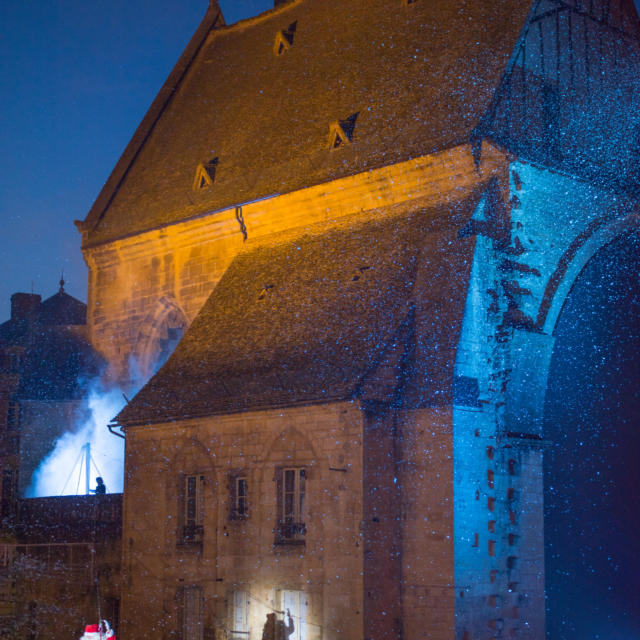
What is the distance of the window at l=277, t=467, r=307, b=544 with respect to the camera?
19.9 meters

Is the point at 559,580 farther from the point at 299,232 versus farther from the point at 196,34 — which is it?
the point at 196,34

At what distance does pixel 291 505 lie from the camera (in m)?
20.2

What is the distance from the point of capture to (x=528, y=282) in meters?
20.5

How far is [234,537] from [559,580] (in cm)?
624

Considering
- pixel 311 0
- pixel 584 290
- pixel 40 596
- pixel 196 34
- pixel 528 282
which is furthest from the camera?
pixel 196 34

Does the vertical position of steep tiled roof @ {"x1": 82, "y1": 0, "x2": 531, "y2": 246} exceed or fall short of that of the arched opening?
it exceeds it

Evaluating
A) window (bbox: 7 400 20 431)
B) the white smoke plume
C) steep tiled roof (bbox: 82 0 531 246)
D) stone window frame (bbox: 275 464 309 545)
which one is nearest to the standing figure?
the white smoke plume

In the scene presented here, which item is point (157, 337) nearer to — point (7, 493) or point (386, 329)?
→ point (7, 493)

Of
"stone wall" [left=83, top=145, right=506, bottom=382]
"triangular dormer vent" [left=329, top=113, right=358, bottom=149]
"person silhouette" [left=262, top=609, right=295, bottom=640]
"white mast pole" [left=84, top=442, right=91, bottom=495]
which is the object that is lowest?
"person silhouette" [left=262, top=609, right=295, bottom=640]

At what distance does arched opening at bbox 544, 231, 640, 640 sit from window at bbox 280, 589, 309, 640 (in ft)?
16.0

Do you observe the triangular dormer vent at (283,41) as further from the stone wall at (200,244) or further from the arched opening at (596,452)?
the arched opening at (596,452)

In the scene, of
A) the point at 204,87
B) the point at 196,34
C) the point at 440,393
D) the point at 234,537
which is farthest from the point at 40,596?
the point at 196,34

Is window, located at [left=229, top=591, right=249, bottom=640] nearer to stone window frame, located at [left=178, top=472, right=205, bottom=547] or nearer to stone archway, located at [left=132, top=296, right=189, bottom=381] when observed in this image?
stone window frame, located at [left=178, top=472, right=205, bottom=547]

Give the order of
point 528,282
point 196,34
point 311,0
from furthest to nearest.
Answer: point 196,34 < point 311,0 < point 528,282
